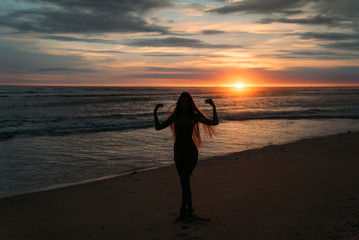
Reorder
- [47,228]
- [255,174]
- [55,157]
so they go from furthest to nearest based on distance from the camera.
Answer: [55,157] < [255,174] < [47,228]

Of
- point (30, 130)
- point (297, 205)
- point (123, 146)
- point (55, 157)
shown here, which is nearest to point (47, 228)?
point (297, 205)

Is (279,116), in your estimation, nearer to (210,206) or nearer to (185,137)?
(210,206)

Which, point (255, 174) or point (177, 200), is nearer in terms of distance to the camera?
point (177, 200)

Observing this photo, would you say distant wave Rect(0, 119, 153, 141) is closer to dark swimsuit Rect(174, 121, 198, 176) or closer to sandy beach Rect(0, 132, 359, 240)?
sandy beach Rect(0, 132, 359, 240)

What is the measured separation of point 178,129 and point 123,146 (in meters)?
8.04

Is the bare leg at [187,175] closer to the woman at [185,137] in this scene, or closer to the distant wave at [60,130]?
the woman at [185,137]

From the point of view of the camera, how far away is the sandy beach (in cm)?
420

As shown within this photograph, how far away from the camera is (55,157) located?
10023mm

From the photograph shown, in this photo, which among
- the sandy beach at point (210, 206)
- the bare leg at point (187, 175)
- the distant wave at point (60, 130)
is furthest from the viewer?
the distant wave at point (60, 130)

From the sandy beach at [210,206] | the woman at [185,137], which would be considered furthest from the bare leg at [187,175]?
the sandy beach at [210,206]

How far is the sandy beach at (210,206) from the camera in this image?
4.20 meters

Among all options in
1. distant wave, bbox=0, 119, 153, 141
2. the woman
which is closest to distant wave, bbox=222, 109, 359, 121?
distant wave, bbox=0, 119, 153, 141

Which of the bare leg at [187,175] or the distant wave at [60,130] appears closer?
the bare leg at [187,175]

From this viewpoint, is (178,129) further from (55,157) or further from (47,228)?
(55,157)
